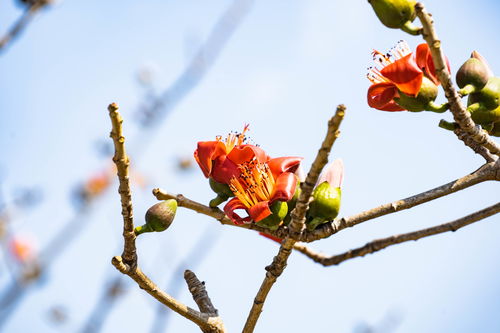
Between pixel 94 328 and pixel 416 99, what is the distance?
6.45 feet

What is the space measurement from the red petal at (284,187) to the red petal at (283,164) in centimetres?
3

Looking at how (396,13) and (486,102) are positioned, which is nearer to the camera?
(396,13)

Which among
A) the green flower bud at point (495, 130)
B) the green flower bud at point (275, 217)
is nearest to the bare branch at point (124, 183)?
the green flower bud at point (275, 217)

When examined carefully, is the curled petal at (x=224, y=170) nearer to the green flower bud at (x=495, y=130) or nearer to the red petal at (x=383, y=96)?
the red petal at (x=383, y=96)

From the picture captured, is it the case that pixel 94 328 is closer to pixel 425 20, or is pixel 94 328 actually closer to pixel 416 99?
pixel 416 99

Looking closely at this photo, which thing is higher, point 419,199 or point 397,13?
point 397,13

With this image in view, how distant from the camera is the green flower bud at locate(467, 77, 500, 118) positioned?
5.23 feet

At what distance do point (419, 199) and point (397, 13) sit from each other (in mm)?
447

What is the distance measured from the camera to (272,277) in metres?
1.54

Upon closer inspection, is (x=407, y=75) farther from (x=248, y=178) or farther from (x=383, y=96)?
(x=248, y=178)

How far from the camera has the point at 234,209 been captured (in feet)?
5.35

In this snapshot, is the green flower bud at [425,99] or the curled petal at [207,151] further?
the curled petal at [207,151]

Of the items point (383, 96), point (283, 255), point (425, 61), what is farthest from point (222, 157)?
point (425, 61)

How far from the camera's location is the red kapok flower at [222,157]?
1.67 metres
